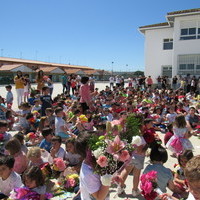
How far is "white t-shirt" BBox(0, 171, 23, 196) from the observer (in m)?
3.36

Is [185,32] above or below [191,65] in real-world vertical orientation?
above

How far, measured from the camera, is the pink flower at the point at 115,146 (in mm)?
2086

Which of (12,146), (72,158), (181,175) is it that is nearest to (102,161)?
(181,175)

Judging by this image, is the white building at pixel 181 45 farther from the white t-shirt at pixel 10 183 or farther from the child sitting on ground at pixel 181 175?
the white t-shirt at pixel 10 183

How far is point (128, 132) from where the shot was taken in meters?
2.43

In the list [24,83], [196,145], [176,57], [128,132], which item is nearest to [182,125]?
[196,145]

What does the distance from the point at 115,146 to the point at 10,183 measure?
7.04ft

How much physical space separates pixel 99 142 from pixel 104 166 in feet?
0.75

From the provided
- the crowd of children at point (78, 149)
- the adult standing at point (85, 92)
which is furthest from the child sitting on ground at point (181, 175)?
the adult standing at point (85, 92)

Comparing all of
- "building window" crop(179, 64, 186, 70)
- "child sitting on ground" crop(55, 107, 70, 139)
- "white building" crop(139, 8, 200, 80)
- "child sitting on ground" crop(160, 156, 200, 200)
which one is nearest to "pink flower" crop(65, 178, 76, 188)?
"child sitting on ground" crop(55, 107, 70, 139)

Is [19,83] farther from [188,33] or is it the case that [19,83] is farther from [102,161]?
[188,33]

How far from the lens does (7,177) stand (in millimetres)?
3379

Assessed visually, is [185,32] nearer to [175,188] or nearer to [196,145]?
[196,145]

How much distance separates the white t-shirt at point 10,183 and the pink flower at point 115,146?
2.05 metres
